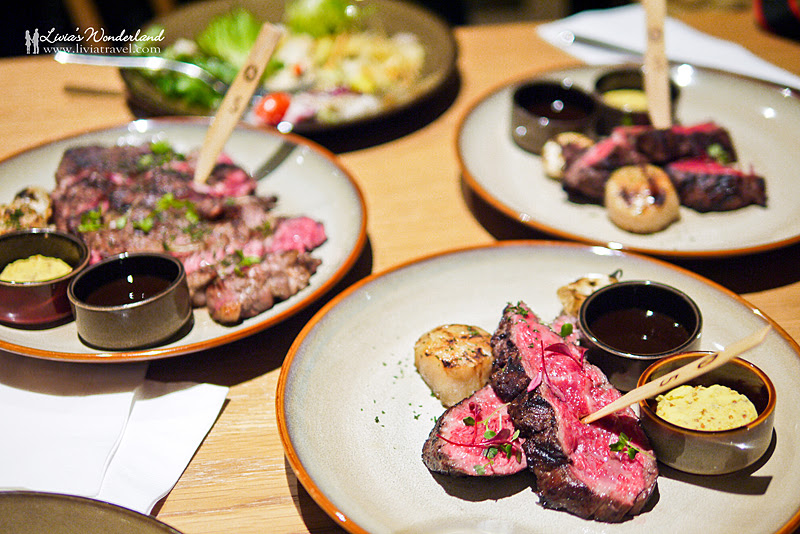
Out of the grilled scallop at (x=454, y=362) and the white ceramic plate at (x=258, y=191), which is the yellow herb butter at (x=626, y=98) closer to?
the white ceramic plate at (x=258, y=191)

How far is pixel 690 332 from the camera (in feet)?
6.60

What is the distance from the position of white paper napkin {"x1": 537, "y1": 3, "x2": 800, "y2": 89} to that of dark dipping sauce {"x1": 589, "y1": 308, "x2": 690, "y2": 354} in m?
2.42

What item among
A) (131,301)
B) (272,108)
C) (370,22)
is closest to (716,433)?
(131,301)

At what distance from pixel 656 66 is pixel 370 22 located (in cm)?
245

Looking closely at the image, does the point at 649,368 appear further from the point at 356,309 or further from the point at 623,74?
the point at 623,74

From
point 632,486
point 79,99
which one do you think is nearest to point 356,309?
point 632,486

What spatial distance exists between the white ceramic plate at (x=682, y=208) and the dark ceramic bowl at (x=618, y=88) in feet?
0.29

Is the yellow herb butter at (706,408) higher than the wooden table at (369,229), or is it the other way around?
the yellow herb butter at (706,408)

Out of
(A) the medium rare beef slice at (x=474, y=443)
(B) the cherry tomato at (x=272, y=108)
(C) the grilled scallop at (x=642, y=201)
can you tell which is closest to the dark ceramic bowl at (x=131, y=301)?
(A) the medium rare beef slice at (x=474, y=443)

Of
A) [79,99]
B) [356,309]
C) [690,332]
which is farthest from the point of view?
[79,99]

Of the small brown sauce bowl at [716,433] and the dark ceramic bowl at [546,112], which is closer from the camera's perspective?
the small brown sauce bowl at [716,433]

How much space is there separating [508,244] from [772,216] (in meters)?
1.17

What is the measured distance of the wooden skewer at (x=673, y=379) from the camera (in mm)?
1562

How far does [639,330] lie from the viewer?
208 cm
